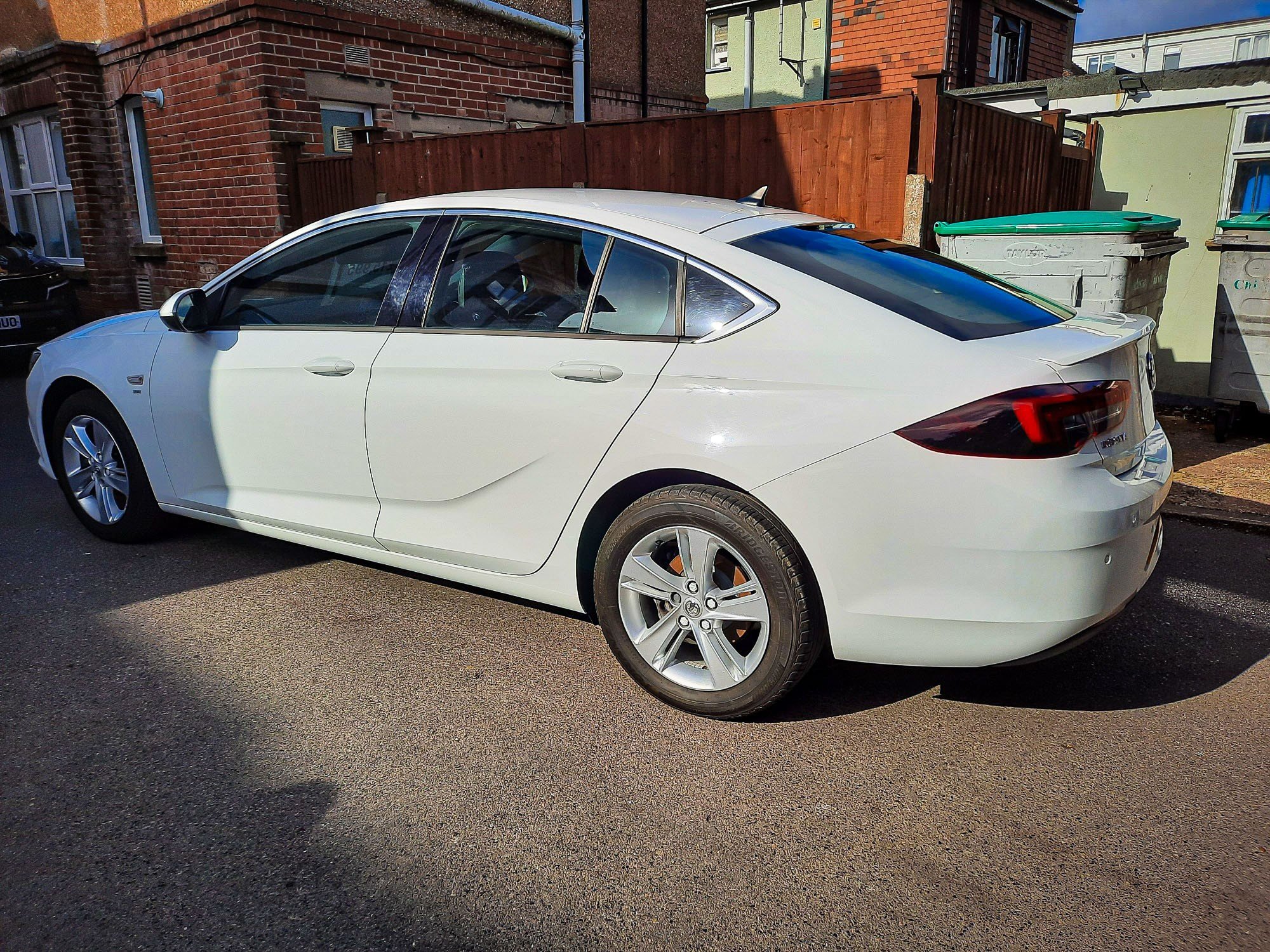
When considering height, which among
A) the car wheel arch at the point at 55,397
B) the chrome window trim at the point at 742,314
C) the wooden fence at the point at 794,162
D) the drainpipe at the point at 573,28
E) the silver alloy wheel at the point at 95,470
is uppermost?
the drainpipe at the point at 573,28

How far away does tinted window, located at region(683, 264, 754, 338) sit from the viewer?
9.77ft

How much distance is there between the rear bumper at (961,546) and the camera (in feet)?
8.45

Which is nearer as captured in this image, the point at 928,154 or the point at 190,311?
the point at 190,311

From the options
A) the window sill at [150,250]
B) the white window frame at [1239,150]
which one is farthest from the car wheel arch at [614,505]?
the window sill at [150,250]

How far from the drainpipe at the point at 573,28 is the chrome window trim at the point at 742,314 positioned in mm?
9005

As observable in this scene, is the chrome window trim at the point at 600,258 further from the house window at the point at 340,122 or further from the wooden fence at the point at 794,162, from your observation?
the house window at the point at 340,122

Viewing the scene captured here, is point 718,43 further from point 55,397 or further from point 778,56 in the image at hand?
point 55,397

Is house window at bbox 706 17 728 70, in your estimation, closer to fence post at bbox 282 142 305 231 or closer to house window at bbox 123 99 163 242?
house window at bbox 123 99 163 242

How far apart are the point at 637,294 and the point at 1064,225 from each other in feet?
12.0

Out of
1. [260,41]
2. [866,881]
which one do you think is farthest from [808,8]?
[866,881]

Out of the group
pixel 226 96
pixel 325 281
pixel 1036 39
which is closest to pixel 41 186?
pixel 226 96

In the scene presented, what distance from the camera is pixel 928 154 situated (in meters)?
6.21

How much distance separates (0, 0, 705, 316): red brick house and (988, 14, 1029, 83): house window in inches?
329

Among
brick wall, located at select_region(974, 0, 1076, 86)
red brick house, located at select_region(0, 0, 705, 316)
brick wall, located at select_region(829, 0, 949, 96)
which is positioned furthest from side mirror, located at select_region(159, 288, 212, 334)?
brick wall, located at select_region(974, 0, 1076, 86)
